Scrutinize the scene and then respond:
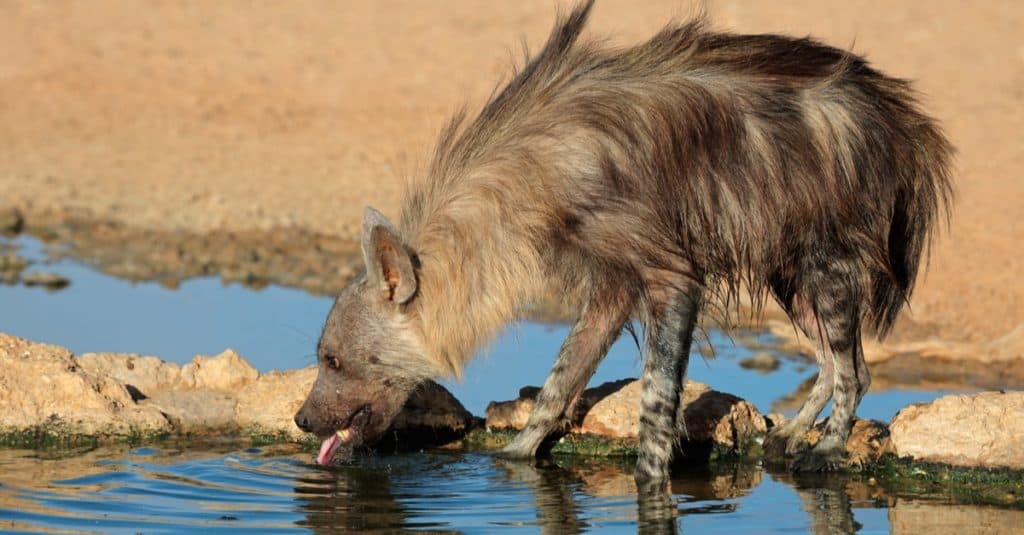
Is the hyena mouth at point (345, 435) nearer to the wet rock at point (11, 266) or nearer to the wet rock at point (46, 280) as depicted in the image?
the wet rock at point (46, 280)

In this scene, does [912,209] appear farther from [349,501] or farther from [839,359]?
[349,501]

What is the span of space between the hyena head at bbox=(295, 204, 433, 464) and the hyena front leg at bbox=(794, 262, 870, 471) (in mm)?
1712

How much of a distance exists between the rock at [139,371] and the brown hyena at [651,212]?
1.13m

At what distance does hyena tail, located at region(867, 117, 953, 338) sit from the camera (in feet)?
24.7

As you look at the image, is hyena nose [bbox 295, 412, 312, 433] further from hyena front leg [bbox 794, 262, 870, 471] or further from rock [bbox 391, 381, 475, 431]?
hyena front leg [bbox 794, 262, 870, 471]

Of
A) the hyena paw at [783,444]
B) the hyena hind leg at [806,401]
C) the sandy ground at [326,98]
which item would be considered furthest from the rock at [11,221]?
the hyena paw at [783,444]

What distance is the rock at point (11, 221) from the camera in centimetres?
1326

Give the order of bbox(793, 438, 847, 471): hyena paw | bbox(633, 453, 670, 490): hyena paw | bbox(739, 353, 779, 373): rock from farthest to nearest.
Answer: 1. bbox(739, 353, 779, 373): rock
2. bbox(793, 438, 847, 471): hyena paw
3. bbox(633, 453, 670, 490): hyena paw

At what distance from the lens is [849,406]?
7.53 metres

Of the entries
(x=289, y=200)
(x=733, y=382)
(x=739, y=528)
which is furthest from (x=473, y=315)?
(x=289, y=200)

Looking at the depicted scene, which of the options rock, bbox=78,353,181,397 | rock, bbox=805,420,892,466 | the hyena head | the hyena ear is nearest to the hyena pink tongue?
the hyena head

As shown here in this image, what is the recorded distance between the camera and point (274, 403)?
7.93 metres

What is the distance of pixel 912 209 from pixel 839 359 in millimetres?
734

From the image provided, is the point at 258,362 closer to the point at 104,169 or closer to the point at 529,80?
the point at 529,80
